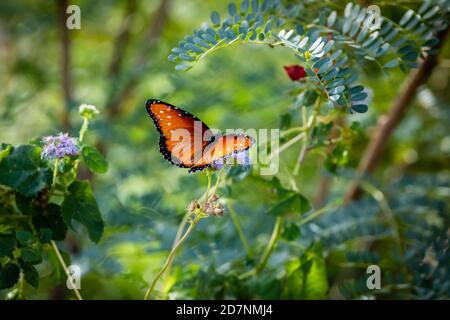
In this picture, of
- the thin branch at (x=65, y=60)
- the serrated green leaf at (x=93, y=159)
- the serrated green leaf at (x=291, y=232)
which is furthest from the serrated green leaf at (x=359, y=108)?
the thin branch at (x=65, y=60)

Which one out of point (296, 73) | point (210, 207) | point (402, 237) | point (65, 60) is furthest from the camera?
point (65, 60)

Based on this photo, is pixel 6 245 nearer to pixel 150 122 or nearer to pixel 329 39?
pixel 329 39

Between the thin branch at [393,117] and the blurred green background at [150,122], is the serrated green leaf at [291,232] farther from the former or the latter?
the thin branch at [393,117]

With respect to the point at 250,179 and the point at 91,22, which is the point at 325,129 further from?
the point at 91,22

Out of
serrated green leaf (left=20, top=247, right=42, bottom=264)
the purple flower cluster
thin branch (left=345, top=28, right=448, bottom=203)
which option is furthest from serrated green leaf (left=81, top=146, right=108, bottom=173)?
thin branch (left=345, top=28, right=448, bottom=203)

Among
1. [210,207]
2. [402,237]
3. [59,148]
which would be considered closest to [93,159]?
[59,148]

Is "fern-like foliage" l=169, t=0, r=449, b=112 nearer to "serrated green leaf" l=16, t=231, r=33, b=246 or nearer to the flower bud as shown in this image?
the flower bud
